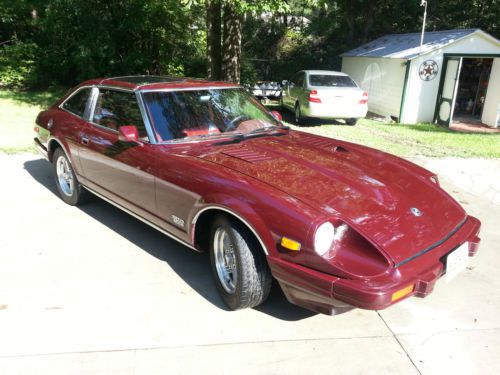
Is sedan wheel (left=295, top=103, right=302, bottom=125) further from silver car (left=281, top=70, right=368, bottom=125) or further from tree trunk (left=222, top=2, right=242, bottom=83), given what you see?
tree trunk (left=222, top=2, right=242, bottom=83)

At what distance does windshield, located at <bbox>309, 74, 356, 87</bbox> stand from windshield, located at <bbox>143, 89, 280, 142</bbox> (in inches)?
312

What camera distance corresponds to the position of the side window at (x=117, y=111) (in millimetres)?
3936

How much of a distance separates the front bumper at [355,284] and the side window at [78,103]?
3196 millimetres

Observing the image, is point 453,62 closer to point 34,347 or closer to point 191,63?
point 191,63

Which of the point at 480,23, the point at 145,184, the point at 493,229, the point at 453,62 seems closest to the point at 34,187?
the point at 145,184

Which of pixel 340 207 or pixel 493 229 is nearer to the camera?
pixel 340 207

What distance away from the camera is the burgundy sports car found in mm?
2598

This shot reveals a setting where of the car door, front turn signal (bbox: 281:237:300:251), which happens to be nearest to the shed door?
the car door

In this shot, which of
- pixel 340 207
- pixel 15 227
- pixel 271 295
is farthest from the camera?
pixel 15 227

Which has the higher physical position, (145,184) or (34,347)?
(145,184)

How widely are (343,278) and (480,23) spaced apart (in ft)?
75.8

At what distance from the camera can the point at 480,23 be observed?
21203mm

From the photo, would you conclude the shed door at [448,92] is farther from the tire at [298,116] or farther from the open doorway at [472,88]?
the tire at [298,116]

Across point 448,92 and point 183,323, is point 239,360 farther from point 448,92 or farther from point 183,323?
point 448,92
